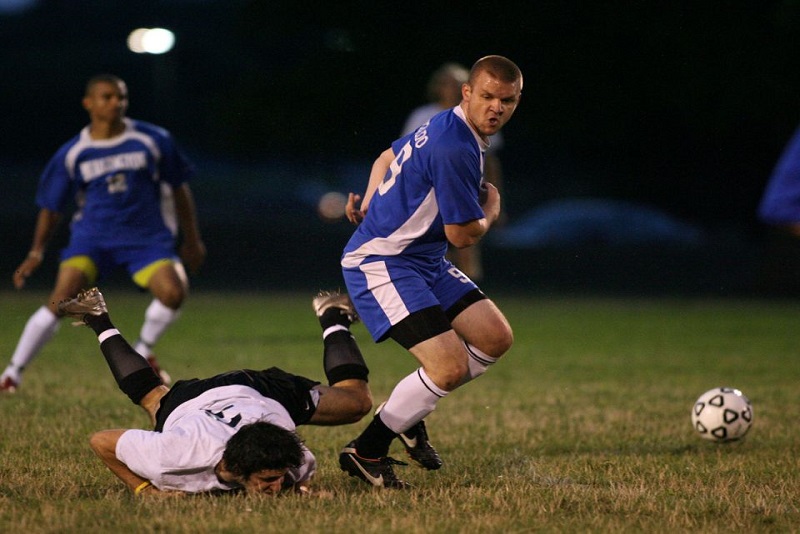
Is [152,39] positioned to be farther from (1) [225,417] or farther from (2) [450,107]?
(1) [225,417]

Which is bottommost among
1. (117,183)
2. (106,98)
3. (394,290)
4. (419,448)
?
(419,448)

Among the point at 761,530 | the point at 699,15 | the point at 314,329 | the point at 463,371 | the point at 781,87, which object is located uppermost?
the point at 699,15

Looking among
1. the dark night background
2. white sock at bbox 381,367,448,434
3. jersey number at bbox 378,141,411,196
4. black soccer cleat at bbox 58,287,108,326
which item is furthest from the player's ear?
the dark night background

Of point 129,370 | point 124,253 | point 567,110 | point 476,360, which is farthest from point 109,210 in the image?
point 567,110

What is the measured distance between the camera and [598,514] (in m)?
5.27

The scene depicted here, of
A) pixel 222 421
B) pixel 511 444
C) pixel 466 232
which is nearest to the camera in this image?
pixel 222 421

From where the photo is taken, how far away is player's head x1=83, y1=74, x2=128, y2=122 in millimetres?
9469

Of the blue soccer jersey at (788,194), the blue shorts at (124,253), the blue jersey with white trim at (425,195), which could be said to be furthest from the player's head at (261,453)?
the blue shorts at (124,253)

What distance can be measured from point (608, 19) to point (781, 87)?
11.9 feet

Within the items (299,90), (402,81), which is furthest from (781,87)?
(299,90)

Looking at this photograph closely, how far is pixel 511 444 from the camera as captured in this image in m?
7.47

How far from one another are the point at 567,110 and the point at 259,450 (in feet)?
68.8

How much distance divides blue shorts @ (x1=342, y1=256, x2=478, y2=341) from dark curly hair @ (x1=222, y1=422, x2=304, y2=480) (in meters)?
0.99

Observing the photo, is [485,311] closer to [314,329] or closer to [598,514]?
[598,514]
